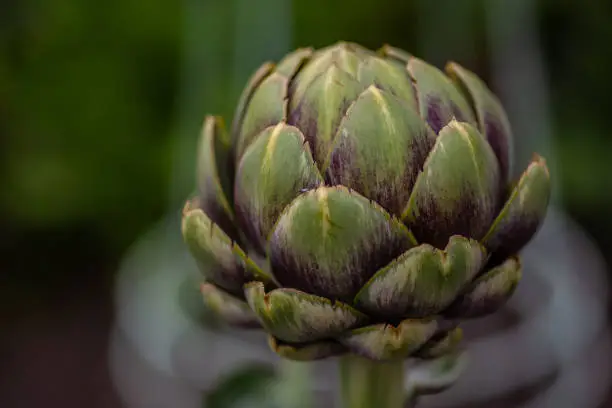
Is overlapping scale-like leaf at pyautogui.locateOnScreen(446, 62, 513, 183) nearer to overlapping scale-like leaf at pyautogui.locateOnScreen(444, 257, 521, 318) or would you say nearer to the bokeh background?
overlapping scale-like leaf at pyautogui.locateOnScreen(444, 257, 521, 318)

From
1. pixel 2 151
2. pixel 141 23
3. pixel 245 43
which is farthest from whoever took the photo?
pixel 2 151

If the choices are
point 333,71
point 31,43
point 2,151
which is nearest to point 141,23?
point 31,43

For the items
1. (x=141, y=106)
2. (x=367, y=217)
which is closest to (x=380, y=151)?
(x=367, y=217)

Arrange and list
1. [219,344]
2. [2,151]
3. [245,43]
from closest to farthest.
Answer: [219,344], [245,43], [2,151]

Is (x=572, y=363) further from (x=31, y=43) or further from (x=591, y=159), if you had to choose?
(x=31, y=43)

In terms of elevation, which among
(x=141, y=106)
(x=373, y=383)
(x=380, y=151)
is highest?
(x=380, y=151)

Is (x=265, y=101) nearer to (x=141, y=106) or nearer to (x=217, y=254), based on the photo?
(x=217, y=254)
